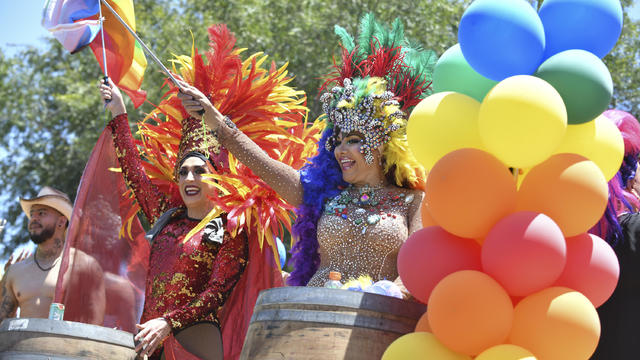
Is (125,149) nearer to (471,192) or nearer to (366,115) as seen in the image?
(366,115)

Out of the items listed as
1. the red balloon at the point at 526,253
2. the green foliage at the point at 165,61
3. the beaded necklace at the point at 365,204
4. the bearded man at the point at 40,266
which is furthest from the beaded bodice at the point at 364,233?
the green foliage at the point at 165,61

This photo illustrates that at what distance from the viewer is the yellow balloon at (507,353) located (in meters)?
2.10

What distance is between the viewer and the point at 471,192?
2260 millimetres

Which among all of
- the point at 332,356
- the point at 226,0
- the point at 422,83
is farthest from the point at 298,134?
the point at 226,0

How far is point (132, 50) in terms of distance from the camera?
438cm

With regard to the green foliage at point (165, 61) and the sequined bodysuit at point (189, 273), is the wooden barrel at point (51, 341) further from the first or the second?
the green foliage at point (165, 61)

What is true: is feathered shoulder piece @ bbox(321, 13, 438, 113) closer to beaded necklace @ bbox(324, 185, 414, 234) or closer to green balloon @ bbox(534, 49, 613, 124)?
beaded necklace @ bbox(324, 185, 414, 234)

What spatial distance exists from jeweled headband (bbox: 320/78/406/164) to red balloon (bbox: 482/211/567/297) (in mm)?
1330

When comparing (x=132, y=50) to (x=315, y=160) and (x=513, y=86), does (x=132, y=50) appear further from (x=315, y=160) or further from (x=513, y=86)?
(x=513, y=86)

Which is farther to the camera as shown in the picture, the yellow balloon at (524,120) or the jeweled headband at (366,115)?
the jeweled headband at (366,115)

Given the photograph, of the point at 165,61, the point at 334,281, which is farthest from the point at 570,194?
the point at 165,61

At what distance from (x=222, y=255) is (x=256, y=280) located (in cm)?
26

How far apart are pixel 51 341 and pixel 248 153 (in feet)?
3.68

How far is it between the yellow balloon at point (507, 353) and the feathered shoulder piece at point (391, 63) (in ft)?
5.52
